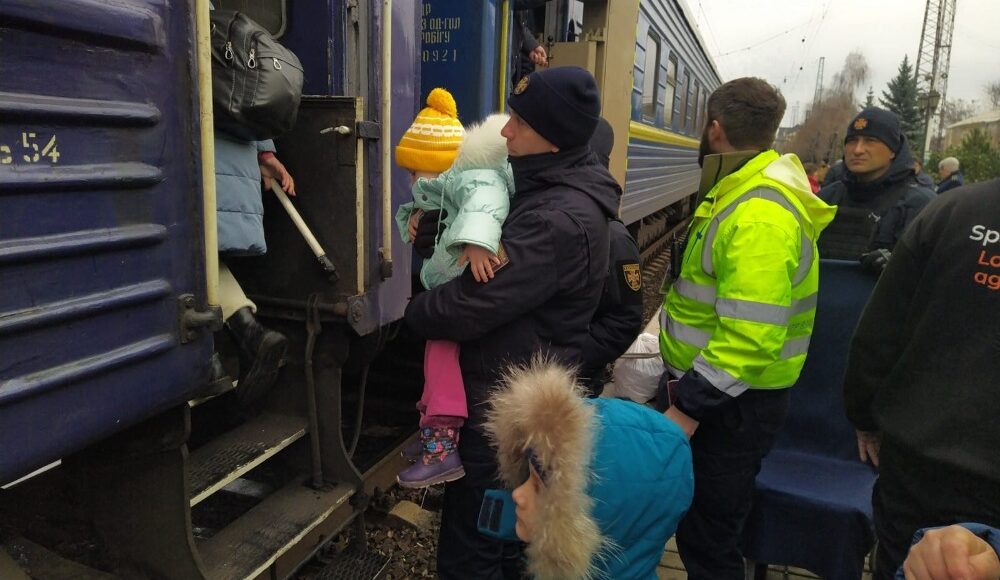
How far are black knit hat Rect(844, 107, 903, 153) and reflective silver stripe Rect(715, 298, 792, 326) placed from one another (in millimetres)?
2048

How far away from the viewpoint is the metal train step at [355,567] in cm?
259

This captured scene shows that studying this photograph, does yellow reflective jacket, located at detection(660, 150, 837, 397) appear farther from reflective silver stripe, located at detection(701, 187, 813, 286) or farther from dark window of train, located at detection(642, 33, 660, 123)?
dark window of train, located at detection(642, 33, 660, 123)

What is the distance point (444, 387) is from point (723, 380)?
0.80 m

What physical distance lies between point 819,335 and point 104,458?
2.53 m

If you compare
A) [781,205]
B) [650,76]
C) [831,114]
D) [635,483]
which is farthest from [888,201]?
[831,114]

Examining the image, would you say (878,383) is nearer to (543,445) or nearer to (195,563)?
(543,445)

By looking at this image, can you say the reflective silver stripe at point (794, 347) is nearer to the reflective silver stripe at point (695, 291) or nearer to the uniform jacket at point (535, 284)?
the reflective silver stripe at point (695, 291)

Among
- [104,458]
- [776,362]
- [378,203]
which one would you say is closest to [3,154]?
[104,458]

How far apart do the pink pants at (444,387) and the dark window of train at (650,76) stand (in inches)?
200

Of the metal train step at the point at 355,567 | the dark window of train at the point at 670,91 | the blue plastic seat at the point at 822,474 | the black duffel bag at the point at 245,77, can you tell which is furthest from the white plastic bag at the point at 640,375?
the dark window of train at the point at 670,91

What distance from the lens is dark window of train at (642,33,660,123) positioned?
646cm

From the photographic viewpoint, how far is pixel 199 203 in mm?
1726

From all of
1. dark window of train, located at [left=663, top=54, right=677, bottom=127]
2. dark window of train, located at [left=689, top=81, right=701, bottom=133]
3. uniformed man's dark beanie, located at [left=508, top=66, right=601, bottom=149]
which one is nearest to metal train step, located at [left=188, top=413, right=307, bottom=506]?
uniformed man's dark beanie, located at [left=508, top=66, right=601, bottom=149]

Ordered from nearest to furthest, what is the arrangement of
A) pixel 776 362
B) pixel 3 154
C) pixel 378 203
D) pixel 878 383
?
1. pixel 3 154
2. pixel 878 383
3. pixel 776 362
4. pixel 378 203
